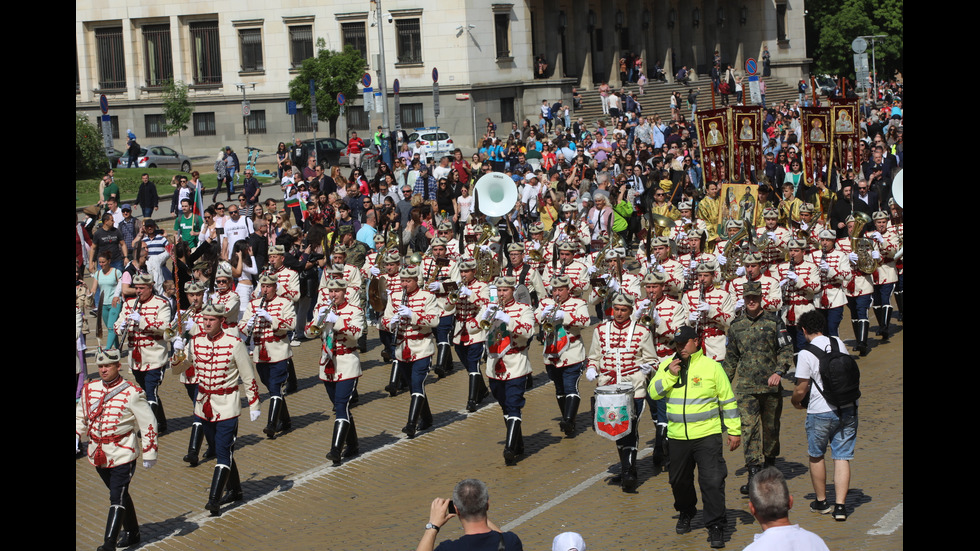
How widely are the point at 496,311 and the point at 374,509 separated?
265 centimetres

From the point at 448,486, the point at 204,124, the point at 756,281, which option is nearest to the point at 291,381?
the point at 448,486

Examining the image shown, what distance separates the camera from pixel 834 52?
7281 cm

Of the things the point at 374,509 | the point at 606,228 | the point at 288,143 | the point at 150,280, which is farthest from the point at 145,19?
the point at 374,509

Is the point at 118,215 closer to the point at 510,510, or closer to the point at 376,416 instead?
the point at 376,416

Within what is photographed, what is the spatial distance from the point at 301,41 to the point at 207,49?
173 inches

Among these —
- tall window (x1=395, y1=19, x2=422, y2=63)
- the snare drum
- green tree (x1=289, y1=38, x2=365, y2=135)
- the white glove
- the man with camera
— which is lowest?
the snare drum

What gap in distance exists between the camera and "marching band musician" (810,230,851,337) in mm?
16281

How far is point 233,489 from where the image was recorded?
40.7ft

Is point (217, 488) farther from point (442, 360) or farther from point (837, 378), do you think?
point (442, 360)

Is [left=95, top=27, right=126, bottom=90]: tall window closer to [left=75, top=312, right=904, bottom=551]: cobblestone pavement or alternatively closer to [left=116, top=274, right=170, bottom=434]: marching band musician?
[left=75, top=312, right=904, bottom=551]: cobblestone pavement

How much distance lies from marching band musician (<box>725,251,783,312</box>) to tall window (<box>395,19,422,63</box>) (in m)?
38.9

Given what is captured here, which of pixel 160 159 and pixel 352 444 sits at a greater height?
pixel 160 159

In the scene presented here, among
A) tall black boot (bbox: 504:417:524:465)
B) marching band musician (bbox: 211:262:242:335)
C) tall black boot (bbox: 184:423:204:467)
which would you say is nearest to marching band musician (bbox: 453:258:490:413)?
tall black boot (bbox: 504:417:524:465)

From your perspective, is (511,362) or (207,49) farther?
(207,49)
